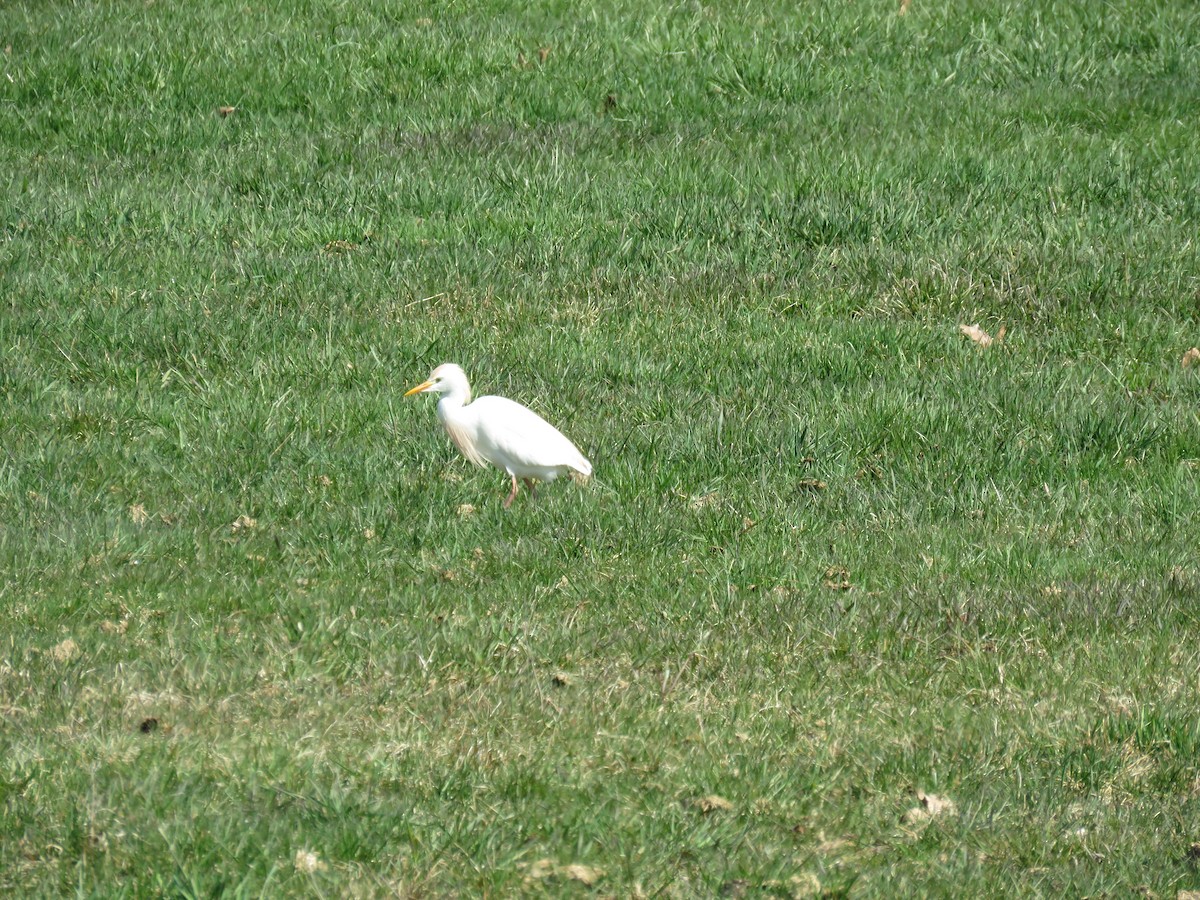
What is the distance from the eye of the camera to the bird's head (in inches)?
275

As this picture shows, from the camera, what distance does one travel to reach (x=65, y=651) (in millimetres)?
5008

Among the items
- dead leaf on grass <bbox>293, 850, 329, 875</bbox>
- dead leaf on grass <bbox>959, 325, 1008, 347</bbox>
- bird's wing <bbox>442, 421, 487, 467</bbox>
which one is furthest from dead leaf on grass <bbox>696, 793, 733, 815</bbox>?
dead leaf on grass <bbox>959, 325, 1008, 347</bbox>

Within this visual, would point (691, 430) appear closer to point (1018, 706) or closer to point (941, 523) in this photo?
point (941, 523)

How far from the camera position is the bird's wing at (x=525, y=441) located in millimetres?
6594

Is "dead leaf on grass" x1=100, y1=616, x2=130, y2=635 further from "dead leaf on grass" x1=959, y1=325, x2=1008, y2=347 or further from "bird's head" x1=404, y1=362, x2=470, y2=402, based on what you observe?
"dead leaf on grass" x1=959, y1=325, x2=1008, y2=347

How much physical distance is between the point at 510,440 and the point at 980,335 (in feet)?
10.0

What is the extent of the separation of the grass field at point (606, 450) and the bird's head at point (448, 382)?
27cm

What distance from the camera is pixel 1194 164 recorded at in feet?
33.7

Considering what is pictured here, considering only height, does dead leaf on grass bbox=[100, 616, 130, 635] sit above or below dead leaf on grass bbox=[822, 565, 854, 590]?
above

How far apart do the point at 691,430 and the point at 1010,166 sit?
4.09 meters

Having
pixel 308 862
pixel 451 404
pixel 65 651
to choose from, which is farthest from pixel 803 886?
pixel 451 404

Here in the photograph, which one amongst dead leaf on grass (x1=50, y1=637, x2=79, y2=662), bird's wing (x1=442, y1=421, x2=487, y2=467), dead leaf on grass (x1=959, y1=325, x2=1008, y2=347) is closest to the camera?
dead leaf on grass (x1=50, y1=637, x2=79, y2=662)

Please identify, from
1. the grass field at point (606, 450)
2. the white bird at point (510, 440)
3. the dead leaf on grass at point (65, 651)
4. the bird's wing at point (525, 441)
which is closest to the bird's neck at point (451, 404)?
the white bird at point (510, 440)

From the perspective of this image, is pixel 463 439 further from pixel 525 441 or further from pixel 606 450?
pixel 606 450
